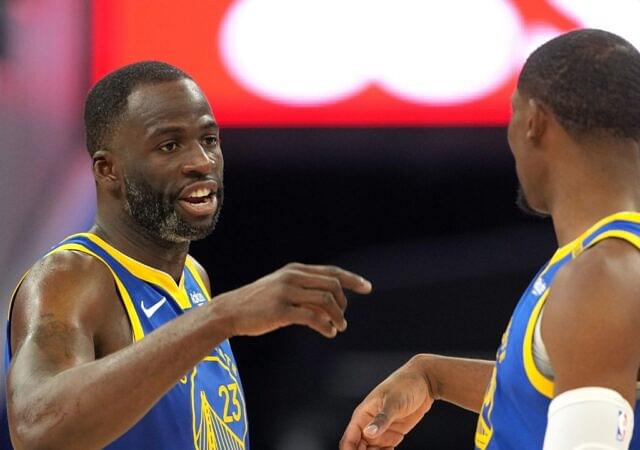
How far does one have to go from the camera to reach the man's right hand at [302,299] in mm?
2031

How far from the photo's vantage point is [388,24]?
15.1ft

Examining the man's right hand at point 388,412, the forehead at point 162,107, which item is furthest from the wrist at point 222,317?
the forehead at point 162,107

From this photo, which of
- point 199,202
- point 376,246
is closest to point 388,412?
point 199,202

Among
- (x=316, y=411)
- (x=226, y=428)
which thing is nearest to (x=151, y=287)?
(x=226, y=428)

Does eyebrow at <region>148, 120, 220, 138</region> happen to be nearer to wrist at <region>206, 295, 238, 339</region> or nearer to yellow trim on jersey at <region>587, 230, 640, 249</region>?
wrist at <region>206, 295, 238, 339</region>

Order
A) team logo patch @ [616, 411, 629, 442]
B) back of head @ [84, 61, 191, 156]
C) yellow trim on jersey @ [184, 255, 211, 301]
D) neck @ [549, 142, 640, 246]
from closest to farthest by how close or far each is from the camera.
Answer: team logo patch @ [616, 411, 629, 442]
neck @ [549, 142, 640, 246]
back of head @ [84, 61, 191, 156]
yellow trim on jersey @ [184, 255, 211, 301]

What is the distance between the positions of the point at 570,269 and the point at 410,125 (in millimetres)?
2704

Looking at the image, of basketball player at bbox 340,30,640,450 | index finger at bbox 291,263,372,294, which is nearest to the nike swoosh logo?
index finger at bbox 291,263,372,294

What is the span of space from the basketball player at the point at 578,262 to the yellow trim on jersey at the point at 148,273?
0.92 meters

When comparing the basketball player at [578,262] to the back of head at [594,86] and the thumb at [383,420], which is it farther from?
the thumb at [383,420]

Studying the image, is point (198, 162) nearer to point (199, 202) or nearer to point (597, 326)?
point (199, 202)

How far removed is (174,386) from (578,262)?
1037mm

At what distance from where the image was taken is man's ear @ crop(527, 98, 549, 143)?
206 cm

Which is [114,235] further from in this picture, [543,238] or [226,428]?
[543,238]
